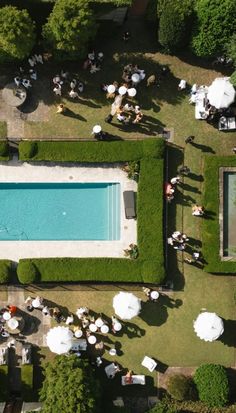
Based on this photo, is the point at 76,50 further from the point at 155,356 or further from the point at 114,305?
the point at 155,356

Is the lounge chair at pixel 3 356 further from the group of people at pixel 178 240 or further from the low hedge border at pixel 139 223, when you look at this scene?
the group of people at pixel 178 240

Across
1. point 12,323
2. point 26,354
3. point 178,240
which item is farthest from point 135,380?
point 178,240

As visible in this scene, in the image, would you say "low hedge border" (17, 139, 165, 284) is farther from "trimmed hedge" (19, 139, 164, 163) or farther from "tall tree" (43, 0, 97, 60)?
"tall tree" (43, 0, 97, 60)

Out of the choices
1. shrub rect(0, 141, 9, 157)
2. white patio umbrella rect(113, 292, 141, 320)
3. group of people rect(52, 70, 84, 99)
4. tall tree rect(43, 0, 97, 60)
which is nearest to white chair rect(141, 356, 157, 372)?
white patio umbrella rect(113, 292, 141, 320)

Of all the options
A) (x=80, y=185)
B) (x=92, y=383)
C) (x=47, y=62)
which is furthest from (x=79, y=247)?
(x=47, y=62)

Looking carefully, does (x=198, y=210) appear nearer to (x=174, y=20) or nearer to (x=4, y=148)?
(x=174, y=20)
